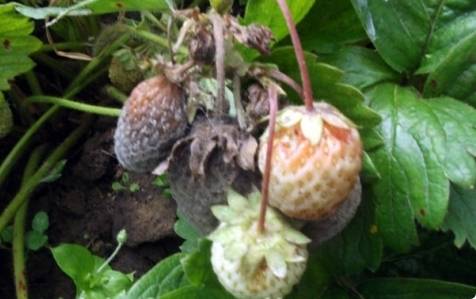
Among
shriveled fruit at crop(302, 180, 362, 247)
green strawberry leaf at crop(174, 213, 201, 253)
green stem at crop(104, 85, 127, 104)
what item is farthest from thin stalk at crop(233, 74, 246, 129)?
green stem at crop(104, 85, 127, 104)

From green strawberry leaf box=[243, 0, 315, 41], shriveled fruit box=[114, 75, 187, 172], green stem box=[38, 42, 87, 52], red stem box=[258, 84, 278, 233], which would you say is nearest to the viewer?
red stem box=[258, 84, 278, 233]

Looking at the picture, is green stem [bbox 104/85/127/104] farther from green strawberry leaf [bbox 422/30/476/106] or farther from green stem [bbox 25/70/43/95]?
green strawberry leaf [bbox 422/30/476/106]

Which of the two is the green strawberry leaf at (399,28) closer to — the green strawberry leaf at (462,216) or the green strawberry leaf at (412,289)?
the green strawberry leaf at (462,216)

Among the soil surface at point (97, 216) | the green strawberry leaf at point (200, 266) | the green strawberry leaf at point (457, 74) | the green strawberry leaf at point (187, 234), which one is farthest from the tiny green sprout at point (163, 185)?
the green strawberry leaf at point (457, 74)

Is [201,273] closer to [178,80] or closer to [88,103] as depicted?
[178,80]

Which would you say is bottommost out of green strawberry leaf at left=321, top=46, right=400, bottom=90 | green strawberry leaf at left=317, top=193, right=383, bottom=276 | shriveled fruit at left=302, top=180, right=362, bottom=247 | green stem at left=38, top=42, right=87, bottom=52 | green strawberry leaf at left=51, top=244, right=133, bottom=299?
green strawberry leaf at left=51, top=244, right=133, bottom=299

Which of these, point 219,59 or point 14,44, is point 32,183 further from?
point 219,59
